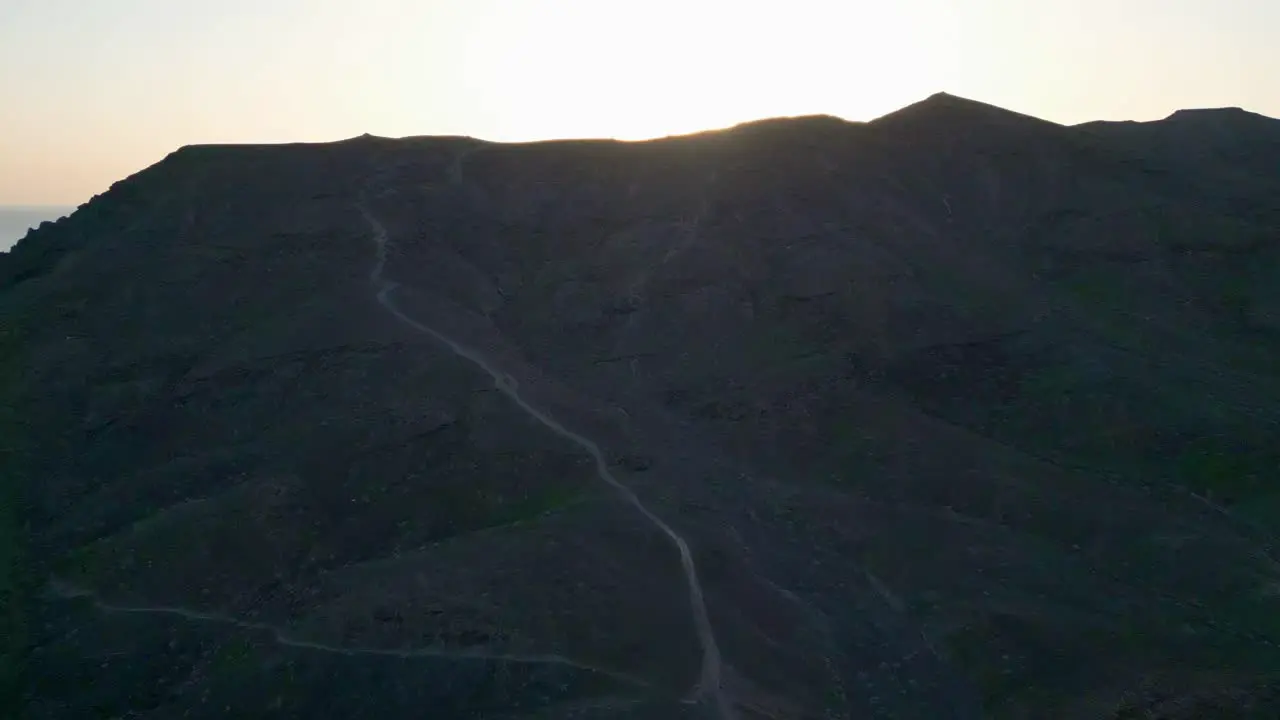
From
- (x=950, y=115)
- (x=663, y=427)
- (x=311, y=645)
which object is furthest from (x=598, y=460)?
(x=950, y=115)

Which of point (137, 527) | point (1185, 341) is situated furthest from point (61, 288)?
point (1185, 341)

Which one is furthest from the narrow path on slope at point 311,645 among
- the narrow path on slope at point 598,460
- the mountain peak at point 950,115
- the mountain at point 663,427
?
the mountain peak at point 950,115

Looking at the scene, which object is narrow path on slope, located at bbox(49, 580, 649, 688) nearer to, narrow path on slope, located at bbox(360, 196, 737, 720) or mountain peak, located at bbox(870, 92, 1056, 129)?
narrow path on slope, located at bbox(360, 196, 737, 720)

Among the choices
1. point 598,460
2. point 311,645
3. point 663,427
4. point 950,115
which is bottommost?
point 311,645

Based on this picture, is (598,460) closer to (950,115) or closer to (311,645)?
(311,645)

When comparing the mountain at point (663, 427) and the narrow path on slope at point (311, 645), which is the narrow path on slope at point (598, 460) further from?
the narrow path on slope at point (311, 645)

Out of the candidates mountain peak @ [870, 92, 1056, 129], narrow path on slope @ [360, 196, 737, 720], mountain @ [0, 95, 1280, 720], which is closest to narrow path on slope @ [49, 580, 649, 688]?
mountain @ [0, 95, 1280, 720]
